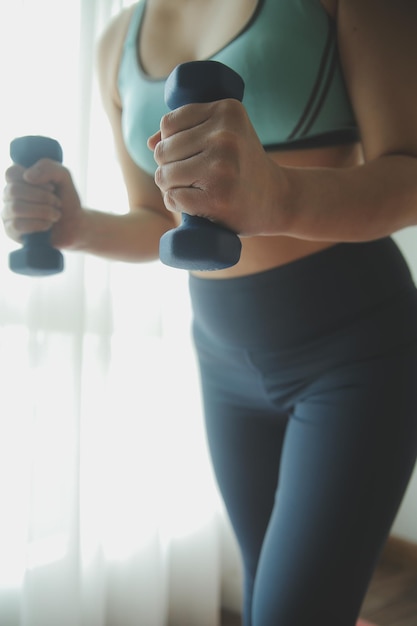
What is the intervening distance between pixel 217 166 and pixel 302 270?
329 mm

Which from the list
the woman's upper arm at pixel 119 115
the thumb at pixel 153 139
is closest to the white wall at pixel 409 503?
the woman's upper arm at pixel 119 115

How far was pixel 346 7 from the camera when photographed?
61 centimetres

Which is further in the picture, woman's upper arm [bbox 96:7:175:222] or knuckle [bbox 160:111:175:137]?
woman's upper arm [bbox 96:7:175:222]

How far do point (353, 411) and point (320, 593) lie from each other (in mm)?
200

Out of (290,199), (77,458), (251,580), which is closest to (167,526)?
(77,458)

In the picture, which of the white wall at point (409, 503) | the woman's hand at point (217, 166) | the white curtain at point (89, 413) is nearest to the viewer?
the woman's hand at point (217, 166)

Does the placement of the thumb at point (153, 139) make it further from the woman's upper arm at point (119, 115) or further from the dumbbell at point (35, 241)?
the woman's upper arm at point (119, 115)

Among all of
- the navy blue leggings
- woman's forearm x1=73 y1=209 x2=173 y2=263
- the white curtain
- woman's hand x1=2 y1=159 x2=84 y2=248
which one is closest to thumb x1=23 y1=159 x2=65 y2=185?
woman's hand x1=2 y1=159 x2=84 y2=248

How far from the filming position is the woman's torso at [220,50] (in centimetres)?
69

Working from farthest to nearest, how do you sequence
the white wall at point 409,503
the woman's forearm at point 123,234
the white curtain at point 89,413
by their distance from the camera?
the white wall at point 409,503 → the white curtain at point 89,413 → the woman's forearm at point 123,234

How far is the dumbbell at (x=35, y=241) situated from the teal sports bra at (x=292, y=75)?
0.84 ft

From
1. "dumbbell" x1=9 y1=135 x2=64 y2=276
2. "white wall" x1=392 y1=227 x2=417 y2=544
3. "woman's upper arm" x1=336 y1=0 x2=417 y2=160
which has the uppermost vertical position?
"woman's upper arm" x1=336 y1=0 x2=417 y2=160

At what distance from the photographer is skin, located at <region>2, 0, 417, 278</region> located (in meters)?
0.40

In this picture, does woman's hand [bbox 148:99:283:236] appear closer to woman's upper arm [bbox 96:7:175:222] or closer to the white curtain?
woman's upper arm [bbox 96:7:175:222]
